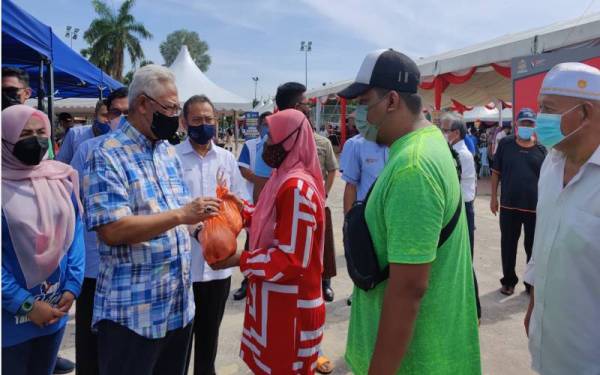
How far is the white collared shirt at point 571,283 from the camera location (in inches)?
67.2

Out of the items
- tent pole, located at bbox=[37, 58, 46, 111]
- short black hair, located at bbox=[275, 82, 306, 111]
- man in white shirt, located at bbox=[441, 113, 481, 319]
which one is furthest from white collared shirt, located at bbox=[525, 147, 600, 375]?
tent pole, located at bbox=[37, 58, 46, 111]

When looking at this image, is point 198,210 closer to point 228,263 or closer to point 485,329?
point 228,263

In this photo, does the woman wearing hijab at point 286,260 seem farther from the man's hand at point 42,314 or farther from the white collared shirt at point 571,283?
the white collared shirt at point 571,283

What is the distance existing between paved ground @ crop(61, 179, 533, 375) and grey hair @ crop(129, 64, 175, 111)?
226cm

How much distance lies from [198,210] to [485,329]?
335 centimetres

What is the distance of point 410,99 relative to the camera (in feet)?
5.03

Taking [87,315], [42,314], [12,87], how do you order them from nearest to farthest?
[42,314] → [87,315] → [12,87]

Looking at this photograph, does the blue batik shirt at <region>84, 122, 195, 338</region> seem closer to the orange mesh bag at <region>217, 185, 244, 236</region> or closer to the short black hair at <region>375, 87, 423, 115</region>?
the orange mesh bag at <region>217, 185, 244, 236</region>

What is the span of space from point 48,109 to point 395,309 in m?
4.88

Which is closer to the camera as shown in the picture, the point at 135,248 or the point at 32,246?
the point at 135,248

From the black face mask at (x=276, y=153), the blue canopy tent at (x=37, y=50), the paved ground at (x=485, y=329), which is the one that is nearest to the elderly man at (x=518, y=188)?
the paved ground at (x=485, y=329)

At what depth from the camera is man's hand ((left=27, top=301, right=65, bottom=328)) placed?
1929 millimetres

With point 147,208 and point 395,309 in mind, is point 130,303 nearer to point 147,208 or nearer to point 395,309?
point 147,208

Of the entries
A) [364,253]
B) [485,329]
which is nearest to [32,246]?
[364,253]
